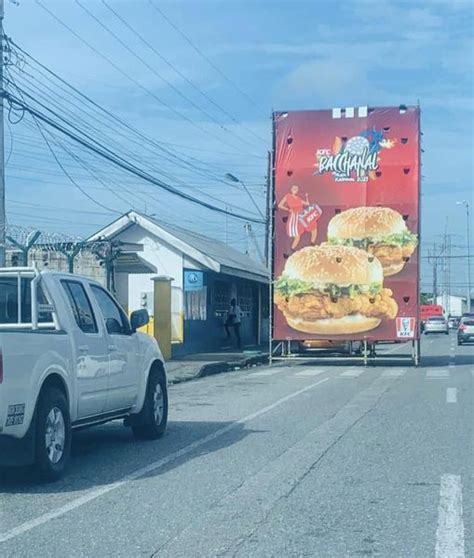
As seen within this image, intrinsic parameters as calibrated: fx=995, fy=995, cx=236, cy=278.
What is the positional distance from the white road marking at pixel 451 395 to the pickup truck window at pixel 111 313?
719cm

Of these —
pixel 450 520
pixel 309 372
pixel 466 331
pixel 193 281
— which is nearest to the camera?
pixel 450 520

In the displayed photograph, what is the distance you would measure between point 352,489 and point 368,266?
55.5ft

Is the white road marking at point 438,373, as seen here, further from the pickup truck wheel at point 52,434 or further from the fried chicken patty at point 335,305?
the pickup truck wheel at point 52,434

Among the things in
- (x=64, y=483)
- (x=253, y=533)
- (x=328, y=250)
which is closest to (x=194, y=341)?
(x=328, y=250)

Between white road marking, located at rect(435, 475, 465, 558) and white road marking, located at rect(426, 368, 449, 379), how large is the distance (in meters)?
13.6

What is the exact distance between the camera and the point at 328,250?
25484mm

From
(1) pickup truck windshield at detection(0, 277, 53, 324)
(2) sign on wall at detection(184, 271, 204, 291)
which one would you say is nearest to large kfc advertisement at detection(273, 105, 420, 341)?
(2) sign on wall at detection(184, 271, 204, 291)

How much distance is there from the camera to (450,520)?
7488mm

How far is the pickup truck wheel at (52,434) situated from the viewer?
344 inches

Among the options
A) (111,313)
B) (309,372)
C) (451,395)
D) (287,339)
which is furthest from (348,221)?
(111,313)

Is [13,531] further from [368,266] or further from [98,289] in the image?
[368,266]

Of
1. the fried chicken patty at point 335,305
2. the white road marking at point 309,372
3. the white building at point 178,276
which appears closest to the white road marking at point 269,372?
the white road marking at point 309,372

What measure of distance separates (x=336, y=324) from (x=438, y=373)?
311cm

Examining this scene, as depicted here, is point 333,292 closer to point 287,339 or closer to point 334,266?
point 334,266
